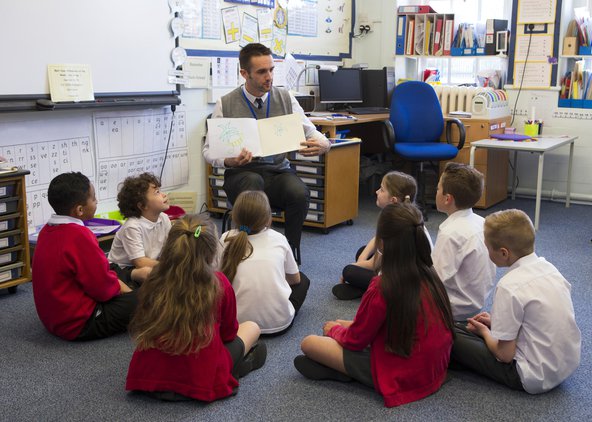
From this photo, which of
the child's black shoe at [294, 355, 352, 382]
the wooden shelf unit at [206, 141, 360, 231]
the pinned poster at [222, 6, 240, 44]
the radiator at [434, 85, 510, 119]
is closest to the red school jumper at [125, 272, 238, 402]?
the child's black shoe at [294, 355, 352, 382]

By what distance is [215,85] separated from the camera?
467 centimetres

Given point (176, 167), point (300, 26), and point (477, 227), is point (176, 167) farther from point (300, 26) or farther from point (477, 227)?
point (477, 227)

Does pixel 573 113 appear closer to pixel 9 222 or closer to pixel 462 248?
pixel 462 248

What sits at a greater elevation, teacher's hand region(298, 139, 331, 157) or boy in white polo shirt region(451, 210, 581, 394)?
teacher's hand region(298, 139, 331, 157)

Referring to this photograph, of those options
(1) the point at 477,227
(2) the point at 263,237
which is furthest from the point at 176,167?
(1) the point at 477,227

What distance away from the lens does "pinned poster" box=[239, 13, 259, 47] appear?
4805 millimetres

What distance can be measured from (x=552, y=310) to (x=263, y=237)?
3.60ft

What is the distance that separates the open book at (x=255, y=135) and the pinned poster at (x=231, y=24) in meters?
1.48

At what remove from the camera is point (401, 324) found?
6.60 feet

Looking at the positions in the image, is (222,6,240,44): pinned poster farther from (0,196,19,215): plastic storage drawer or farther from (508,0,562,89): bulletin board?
(508,0,562,89): bulletin board

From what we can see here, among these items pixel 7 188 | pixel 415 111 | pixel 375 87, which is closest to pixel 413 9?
pixel 375 87

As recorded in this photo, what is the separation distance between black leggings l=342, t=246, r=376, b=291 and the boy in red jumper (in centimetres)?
103

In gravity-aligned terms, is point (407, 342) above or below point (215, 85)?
below

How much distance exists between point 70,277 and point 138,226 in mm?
470
